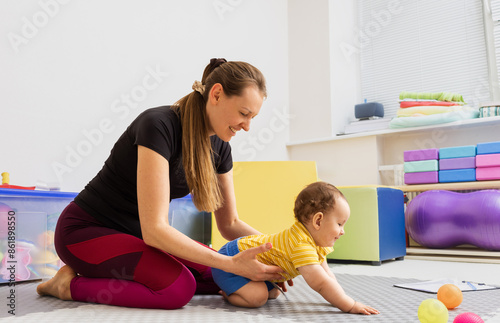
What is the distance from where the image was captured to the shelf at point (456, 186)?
2812 mm

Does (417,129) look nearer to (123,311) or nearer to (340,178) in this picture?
(340,178)

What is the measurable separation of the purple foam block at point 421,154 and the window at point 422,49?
0.67 metres

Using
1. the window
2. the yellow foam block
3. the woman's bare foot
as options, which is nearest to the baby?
the woman's bare foot

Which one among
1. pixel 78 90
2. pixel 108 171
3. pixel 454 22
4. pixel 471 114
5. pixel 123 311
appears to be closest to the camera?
pixel 123 311

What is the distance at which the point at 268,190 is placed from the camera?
2.77 meters

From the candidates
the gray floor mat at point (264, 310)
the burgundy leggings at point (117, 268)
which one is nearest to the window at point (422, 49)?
the gray floor mat at point (264, 310)

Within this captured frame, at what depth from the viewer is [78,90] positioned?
2.52 metres

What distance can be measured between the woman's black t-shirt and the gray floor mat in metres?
0.27

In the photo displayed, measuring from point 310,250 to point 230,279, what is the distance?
27 centimetres

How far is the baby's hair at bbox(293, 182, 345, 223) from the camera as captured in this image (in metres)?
1.32

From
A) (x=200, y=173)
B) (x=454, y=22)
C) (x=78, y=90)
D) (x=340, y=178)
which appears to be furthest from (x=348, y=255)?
(x=454, y=22)

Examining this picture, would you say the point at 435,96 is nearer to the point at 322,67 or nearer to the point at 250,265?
the point at 322,67

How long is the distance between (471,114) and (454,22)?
865 mm

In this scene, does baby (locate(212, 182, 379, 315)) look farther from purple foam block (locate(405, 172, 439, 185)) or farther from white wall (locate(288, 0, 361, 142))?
white wall (locate(288, 0, 361, 142))
